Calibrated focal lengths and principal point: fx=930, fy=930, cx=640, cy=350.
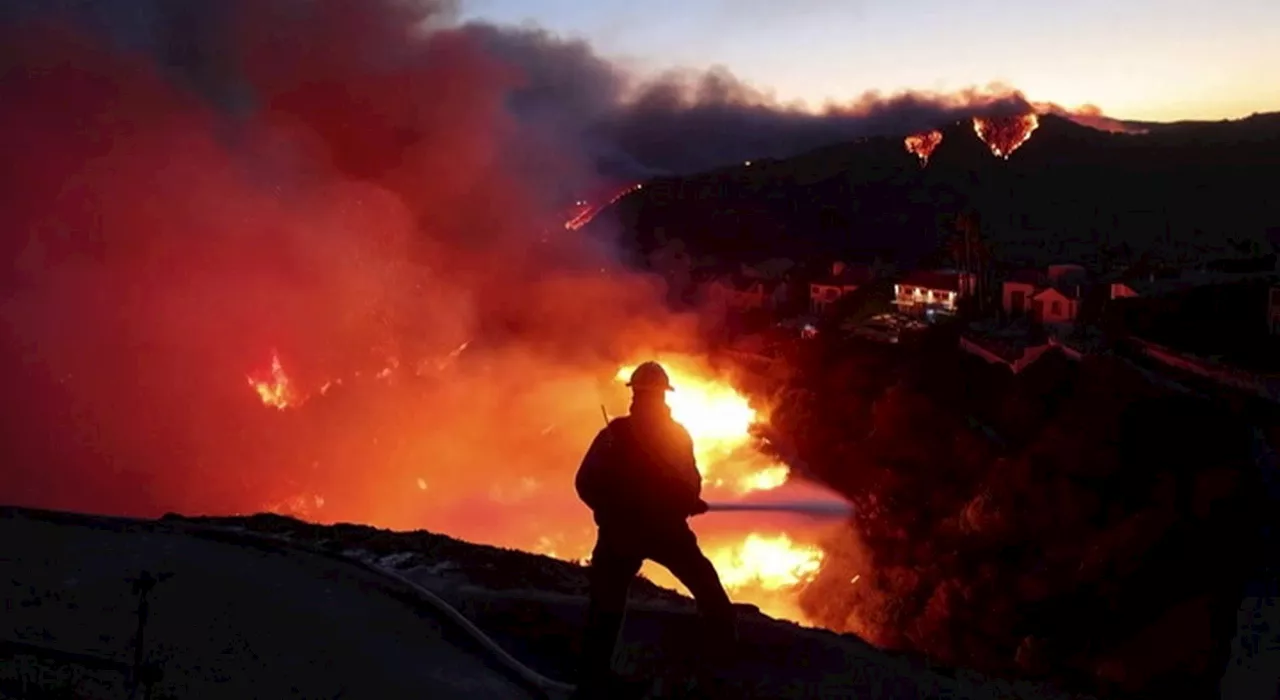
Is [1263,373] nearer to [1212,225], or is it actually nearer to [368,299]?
[368,299]

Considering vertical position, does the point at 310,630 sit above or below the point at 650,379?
below

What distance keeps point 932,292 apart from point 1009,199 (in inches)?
Result: 2330

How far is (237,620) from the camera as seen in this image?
5770 mm

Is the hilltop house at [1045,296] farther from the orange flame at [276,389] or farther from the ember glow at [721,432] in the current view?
the orange flame at [276,389]

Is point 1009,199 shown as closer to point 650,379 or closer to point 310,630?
point 650,379

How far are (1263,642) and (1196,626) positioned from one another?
10.3 metres

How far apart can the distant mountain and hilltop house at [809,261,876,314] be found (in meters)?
13.6

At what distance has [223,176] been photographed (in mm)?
23531

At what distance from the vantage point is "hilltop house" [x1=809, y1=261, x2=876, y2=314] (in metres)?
57.8

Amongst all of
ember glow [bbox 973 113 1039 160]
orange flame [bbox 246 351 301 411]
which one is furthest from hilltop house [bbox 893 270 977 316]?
orange flame [bbox 246 351 301 411]

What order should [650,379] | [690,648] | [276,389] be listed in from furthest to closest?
[276,389]
[690,648]
[650,379]

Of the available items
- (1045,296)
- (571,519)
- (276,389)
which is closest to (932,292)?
(1045,296)

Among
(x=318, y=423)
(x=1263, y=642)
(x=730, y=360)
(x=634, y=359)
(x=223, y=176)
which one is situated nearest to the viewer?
(x=1263, y=642)

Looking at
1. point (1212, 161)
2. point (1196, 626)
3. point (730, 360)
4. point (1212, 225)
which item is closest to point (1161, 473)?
point (1196, 626)
